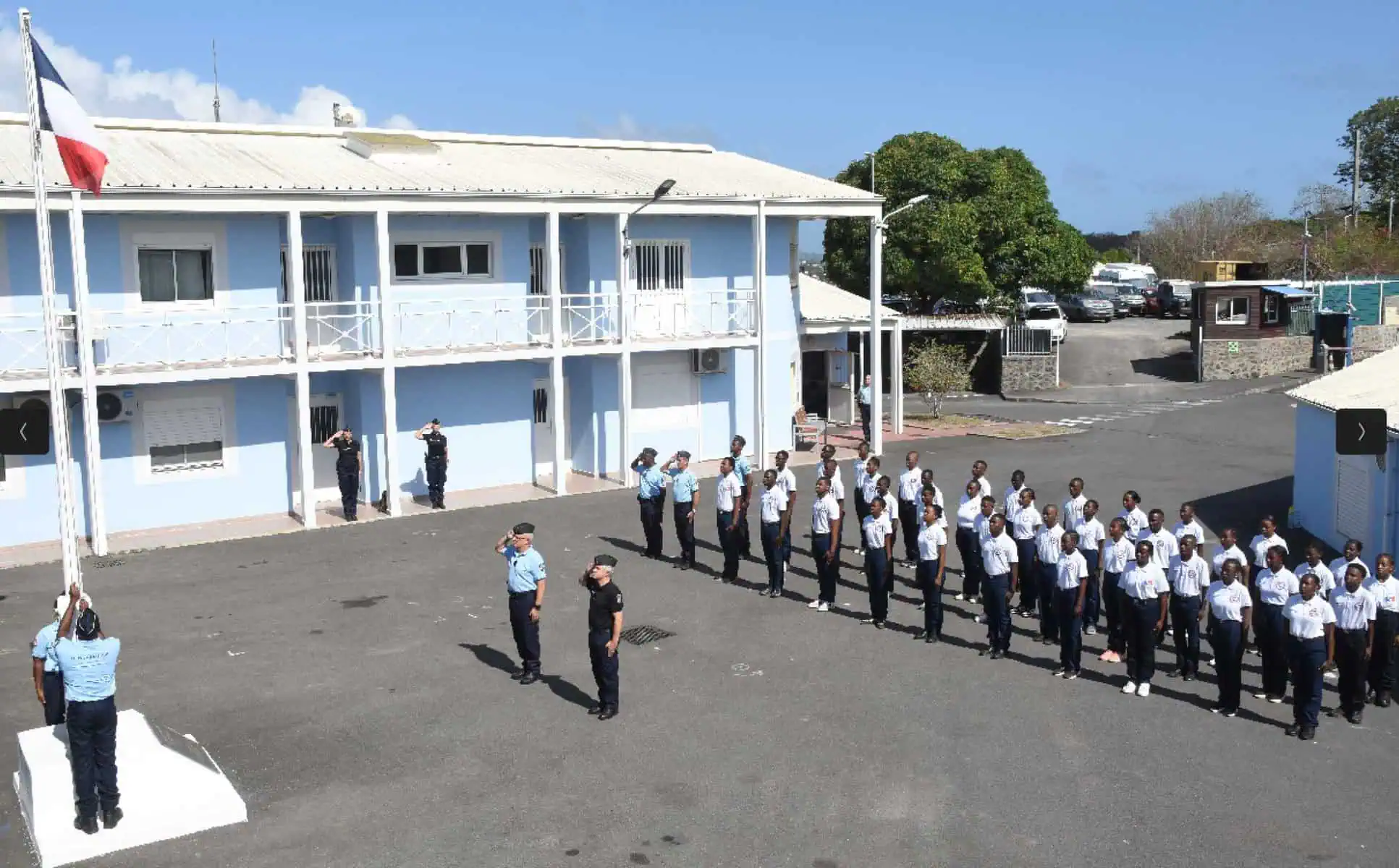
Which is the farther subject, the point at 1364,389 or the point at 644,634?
the point at 1364,389

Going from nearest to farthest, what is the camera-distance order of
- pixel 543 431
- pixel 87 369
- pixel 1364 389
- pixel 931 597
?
pixel 931 597 < pixel 87 369 < pixel 1364 389 < pixel 543 431

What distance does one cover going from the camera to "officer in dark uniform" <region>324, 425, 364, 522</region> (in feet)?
68.7

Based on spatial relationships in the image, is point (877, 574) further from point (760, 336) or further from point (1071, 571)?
point (760, 336)

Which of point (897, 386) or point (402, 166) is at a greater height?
point (402, 166)

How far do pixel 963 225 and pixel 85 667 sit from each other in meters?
30.0

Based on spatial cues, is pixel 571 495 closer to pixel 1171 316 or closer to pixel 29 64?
pixel 29 64

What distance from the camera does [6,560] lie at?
1856 cm

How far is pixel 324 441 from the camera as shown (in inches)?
898

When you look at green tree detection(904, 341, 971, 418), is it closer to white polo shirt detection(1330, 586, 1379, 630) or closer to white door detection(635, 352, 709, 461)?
white door detection(635, 352, 709, 461)

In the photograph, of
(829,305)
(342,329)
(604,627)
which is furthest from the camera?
(829,305)

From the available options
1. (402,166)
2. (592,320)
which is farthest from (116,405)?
(592,320)

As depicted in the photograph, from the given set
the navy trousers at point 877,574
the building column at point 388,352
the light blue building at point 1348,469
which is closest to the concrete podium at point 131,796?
the navy trousers at point 877,574

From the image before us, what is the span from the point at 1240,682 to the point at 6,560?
53.5 feet

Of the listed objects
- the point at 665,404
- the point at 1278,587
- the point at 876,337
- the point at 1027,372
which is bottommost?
the point at 1278,587
